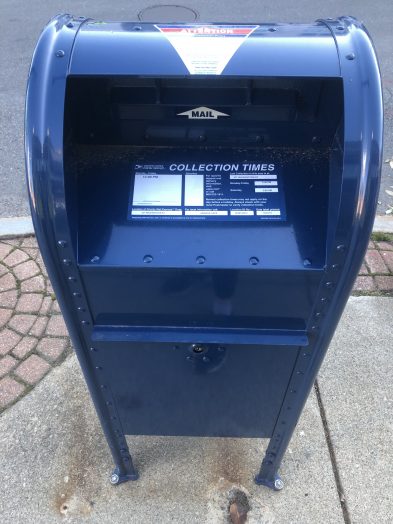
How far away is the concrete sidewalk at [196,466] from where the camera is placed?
209cm

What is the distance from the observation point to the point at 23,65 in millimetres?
5637

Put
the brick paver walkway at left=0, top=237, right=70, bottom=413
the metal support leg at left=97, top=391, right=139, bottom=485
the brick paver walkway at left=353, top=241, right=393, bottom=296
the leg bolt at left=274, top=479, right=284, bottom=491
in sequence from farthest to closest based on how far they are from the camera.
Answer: the brick paver walkway at left=353, top=241, right=393, bottom=296
the brick paver walkway at left=0, top=237, right=70, bottom=413
the leg bolt at left=274, top=479, right=284, bottom=491
the metal support leg at left=97, top=391, right=139, bottom=485

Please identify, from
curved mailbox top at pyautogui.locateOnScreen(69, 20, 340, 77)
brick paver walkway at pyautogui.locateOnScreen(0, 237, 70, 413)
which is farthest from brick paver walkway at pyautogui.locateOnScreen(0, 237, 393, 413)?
curved mailbox top at pyautogui.locateOnScreen(69, 20, 340, 77)

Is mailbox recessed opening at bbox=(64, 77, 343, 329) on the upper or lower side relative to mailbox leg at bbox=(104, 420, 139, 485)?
upper

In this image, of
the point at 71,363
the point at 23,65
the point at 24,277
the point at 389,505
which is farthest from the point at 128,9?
the point at 389,505

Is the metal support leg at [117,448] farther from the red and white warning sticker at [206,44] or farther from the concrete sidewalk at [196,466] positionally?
the red and white warning sticker at [206,44]

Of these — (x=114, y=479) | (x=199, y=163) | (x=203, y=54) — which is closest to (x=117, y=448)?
(x=114, y=479)

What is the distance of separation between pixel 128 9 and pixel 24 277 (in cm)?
506

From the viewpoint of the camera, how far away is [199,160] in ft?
4.62

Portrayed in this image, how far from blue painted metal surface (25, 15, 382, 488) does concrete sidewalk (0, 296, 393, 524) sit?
90cm

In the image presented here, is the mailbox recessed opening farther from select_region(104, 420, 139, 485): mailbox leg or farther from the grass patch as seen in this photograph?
the grass patch

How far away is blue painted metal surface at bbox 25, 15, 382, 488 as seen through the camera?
116 centimetres

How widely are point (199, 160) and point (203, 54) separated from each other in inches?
12.2

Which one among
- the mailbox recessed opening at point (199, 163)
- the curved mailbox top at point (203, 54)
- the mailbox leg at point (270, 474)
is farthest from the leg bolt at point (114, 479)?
the curved mailbox top at point (203, 54)
